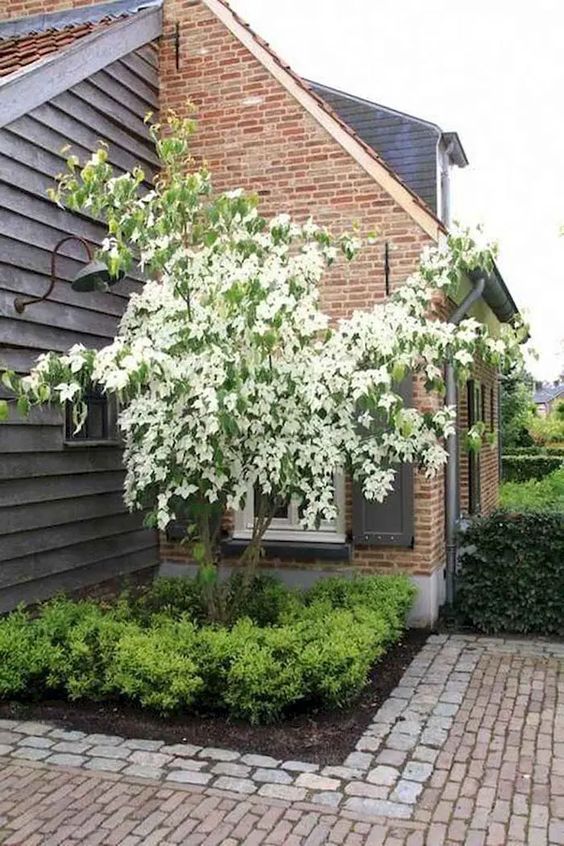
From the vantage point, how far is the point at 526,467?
80.3 feet

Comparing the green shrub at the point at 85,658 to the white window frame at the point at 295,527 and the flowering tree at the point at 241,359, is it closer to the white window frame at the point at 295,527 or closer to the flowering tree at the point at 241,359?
the flowering tree at the point at 241,359

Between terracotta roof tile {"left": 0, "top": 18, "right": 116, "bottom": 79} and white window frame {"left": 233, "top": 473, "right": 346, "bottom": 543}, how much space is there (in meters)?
4.29

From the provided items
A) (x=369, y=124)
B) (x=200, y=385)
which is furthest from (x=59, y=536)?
(x=369, y=124)

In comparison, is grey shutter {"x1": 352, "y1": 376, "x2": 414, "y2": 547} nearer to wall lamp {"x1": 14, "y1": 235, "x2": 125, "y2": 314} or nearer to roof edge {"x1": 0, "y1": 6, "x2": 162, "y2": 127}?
wall lamp {"x1": 14, "y1": 235, "x2": 125, "y2": 314}

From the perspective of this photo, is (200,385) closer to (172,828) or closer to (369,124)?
(172,828)

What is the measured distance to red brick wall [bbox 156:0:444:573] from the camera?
7.48 meters

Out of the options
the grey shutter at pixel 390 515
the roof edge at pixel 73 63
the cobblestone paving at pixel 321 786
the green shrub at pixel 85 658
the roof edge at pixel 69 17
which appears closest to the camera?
the cobblestone paving at pixel 321 786

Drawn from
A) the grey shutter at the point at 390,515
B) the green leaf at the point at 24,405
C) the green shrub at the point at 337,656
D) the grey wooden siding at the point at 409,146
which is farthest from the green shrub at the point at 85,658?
the grey wooden siding at the point at 409,146

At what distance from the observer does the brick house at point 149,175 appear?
6.14 metres

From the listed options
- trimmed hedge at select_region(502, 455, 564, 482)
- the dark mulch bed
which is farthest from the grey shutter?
trimmed hedge at select_region(502, 455, 564, 482)

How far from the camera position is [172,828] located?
370 cm

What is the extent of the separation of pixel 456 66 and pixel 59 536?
749 centimetres

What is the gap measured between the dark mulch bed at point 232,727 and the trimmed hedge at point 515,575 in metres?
2.09

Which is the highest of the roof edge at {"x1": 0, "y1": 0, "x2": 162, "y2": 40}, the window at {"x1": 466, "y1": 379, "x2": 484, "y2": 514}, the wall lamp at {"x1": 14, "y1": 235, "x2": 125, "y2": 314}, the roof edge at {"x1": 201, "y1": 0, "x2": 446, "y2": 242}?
the roof edge at {"x1": 0, "y1": 0, "x2": 162, "y2": 40}
